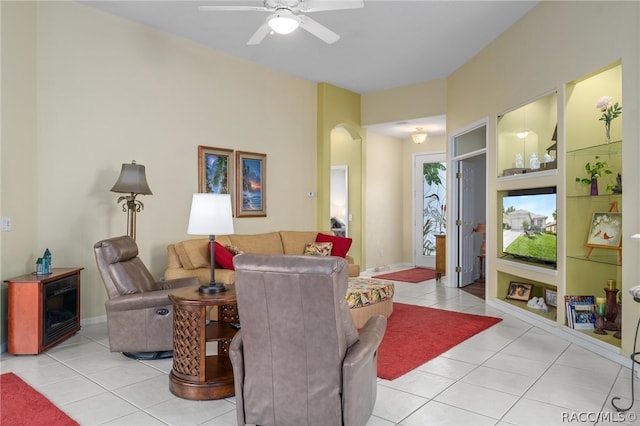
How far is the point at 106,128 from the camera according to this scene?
15.7ft

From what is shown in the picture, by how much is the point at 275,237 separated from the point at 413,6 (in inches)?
137

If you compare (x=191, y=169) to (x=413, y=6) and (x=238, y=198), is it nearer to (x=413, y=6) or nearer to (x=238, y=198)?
(x=238, y=198)

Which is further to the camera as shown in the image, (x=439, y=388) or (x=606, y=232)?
(x=606, y=232)

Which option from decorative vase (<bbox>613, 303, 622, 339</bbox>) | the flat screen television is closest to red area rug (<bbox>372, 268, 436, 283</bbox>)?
the flat screen television

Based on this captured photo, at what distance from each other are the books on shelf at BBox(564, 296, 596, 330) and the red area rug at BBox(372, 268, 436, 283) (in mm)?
3656

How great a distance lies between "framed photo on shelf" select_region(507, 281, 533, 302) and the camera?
18.0 ft

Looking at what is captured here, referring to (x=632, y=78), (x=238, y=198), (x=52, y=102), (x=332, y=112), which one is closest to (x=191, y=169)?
(x=238, y=198)

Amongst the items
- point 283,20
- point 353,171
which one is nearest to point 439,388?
point 283,20

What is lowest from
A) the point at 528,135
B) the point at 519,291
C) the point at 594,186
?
the point at 519,291

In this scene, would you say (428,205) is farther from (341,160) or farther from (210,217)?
(210,217)

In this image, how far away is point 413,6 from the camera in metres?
4.60

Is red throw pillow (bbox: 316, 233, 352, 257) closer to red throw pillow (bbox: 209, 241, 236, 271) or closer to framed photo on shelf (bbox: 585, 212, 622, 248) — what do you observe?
red throw pillow (bbox: 209, 241, 236, 271)

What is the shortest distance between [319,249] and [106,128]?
3.11 m

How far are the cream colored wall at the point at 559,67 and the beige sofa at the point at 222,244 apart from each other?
2.72 metres
